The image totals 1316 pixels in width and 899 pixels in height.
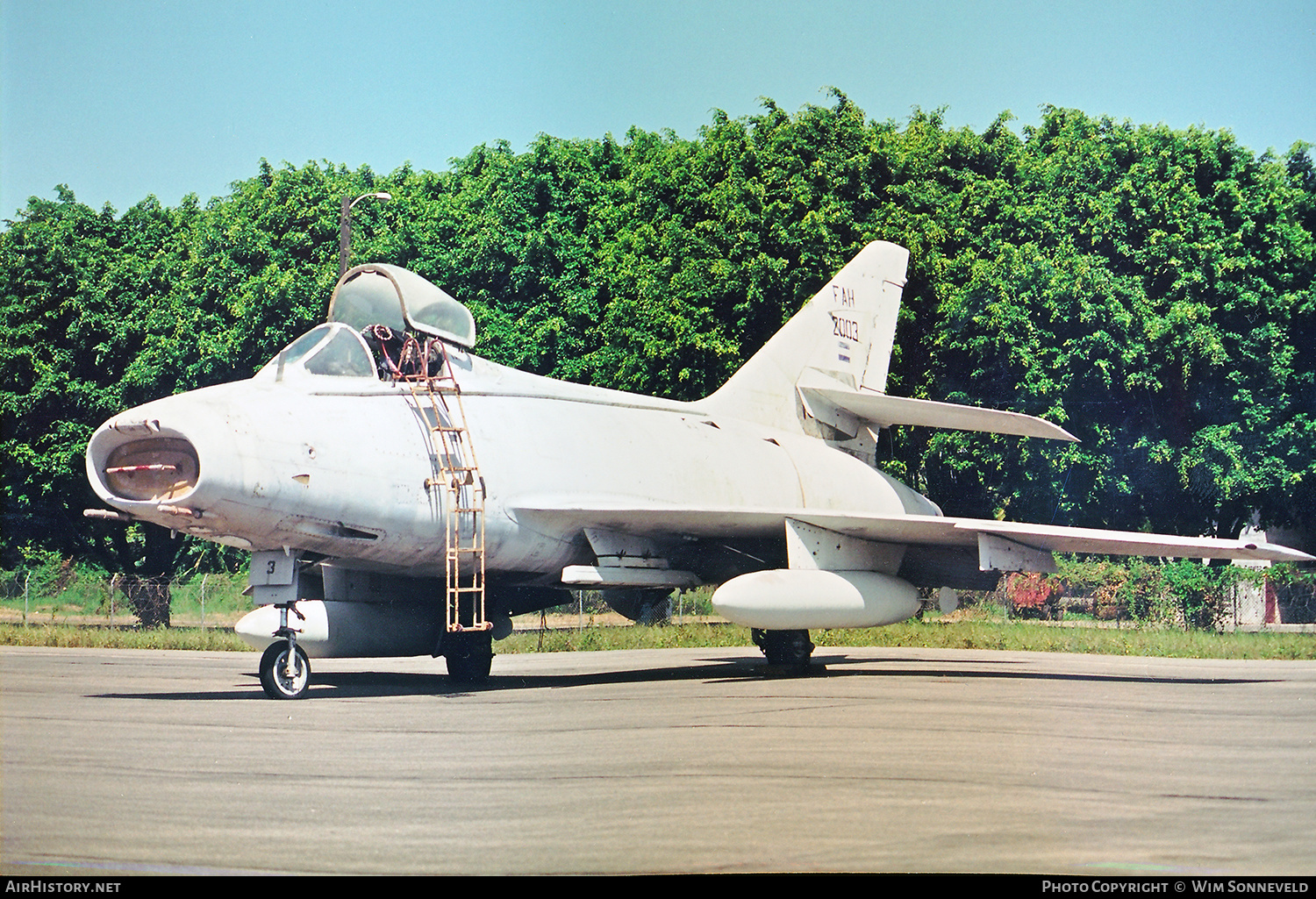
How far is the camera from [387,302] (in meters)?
13.7

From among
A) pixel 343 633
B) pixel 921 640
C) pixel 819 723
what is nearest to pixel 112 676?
pixel 343 633

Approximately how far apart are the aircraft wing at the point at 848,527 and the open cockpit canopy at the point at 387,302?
2.11m

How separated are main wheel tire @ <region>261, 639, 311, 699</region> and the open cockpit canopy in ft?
10.8

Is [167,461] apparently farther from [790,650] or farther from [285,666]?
[790,650]

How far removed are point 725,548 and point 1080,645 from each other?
977 centimetres

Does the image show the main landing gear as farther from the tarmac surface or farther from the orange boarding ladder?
the orange boarding ladder

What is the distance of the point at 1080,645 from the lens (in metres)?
23.7

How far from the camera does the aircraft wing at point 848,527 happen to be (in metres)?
14.5

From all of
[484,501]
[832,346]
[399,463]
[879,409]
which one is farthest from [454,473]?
[832,346]

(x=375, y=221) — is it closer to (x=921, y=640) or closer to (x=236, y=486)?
(x=921, y=640)

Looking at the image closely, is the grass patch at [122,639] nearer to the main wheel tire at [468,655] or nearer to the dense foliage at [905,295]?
the dense foliage at [905,295]

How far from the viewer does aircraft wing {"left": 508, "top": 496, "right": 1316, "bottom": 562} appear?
569 inches

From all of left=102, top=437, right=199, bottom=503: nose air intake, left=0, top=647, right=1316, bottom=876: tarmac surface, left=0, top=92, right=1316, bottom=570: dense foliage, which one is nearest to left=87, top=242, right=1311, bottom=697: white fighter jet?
left=102, top=437, right=199, bottom=503: nose air intake

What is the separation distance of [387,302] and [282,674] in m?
3.81
